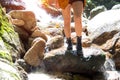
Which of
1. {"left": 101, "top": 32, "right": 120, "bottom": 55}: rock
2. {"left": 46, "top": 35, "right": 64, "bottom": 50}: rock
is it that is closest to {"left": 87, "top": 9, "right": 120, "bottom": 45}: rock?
{"left": 101, "top": 32, "right": 120, "bottom": 55}: rock

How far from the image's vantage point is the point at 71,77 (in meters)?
5.68

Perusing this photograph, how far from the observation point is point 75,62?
562 centimetres

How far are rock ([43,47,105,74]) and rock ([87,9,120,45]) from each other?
5.83ft

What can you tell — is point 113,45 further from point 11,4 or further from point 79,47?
point 11,4

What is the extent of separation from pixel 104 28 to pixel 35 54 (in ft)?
8.69

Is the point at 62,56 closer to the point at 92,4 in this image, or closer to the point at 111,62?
the point at 111,62

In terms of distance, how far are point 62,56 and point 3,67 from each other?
285cm

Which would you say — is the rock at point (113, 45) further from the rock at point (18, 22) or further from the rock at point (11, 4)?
the rock at point (11, 4)

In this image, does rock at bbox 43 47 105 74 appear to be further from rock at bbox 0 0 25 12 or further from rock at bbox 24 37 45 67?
rock at bbox 0 0 25 12

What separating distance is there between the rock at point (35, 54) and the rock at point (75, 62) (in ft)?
0.62

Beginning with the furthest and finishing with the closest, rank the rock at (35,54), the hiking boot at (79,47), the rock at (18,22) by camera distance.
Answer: the rock at (18,22) → the rock at (35,54) → the hiking boot at (79,47)

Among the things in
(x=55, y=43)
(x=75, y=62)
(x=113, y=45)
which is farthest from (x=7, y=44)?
(x=113, y=45)

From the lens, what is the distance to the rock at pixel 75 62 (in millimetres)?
5613

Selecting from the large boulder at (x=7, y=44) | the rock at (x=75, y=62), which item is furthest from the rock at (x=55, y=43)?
the large boulder at (x=7, y=44)
